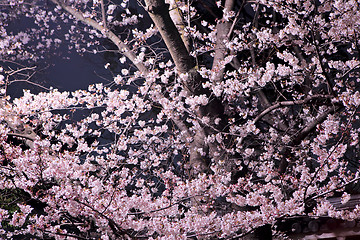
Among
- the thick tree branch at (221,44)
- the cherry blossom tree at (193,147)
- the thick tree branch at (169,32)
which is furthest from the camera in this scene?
the thick tree branch at (221,44)

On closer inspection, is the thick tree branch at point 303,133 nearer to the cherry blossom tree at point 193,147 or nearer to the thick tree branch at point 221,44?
the cherry blossom tree at point 193,147

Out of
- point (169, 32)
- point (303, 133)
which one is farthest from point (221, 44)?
point (303, 133)

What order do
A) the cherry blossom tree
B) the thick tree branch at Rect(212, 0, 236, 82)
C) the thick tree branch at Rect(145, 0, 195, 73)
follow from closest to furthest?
the cherry blossom tree < the thick tree branch at Rect(145, 0, 195, 73) < the thick tree branch at Rect(212, 0, 236, 82)

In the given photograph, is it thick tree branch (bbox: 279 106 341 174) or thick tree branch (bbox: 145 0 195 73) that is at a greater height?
thick tree branch (bbox: 145 0 195 73)

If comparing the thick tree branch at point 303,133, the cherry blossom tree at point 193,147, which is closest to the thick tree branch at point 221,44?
the cherry blossom tree at point 193,147

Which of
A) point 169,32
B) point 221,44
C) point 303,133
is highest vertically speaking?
point 169,32

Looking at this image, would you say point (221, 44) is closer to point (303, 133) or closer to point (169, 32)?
point (169, 32)

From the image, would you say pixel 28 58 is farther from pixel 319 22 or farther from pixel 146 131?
pixel 319 22

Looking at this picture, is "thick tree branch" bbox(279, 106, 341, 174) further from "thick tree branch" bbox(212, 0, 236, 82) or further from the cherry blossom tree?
"thick tree branch" bbox(212, 0, 236, 82)

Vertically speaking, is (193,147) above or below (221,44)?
below

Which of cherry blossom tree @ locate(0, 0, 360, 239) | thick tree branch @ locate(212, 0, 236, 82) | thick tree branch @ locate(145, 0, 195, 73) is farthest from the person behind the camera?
thick tree branch @ locate(212, 0, 236, 82)

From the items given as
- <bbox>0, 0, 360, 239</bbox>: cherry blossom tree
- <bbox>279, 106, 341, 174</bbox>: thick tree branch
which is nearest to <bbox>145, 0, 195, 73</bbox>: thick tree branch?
<bbox>0, 0, 360, 239</bbox>: cherry blossom tree

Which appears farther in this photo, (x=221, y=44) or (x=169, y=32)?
(x=221, y=44)

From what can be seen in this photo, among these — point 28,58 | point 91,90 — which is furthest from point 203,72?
point 28,58
